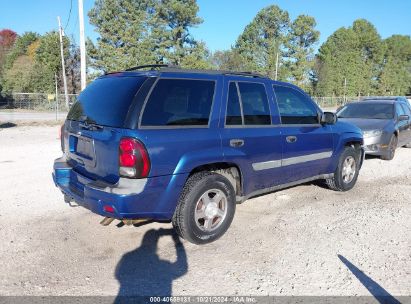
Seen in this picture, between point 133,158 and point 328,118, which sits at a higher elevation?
point 328,118

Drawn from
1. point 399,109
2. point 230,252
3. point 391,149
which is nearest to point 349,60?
point 399,109

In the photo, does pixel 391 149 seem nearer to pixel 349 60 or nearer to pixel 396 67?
pixel 349 60

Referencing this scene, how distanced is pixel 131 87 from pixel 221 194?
→ 1.58m

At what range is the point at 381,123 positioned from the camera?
9758 mm

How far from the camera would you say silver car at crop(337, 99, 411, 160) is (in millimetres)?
9375

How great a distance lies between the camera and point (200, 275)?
3688 millimetres

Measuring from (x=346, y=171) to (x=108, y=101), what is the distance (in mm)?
4381

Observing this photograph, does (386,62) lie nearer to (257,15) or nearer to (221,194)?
(257,15)

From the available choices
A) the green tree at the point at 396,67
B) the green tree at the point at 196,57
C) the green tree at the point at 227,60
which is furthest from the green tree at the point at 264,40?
the green tree at the point at 396,67

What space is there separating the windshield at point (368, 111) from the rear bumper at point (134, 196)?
26.1 ft

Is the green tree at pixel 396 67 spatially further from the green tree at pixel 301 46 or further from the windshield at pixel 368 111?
the windshield at pixel 368 111

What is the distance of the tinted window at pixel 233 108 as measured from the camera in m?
4.51

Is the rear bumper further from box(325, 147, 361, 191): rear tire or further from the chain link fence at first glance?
the chain link fence

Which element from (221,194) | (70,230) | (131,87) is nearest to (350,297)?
(221,194)
